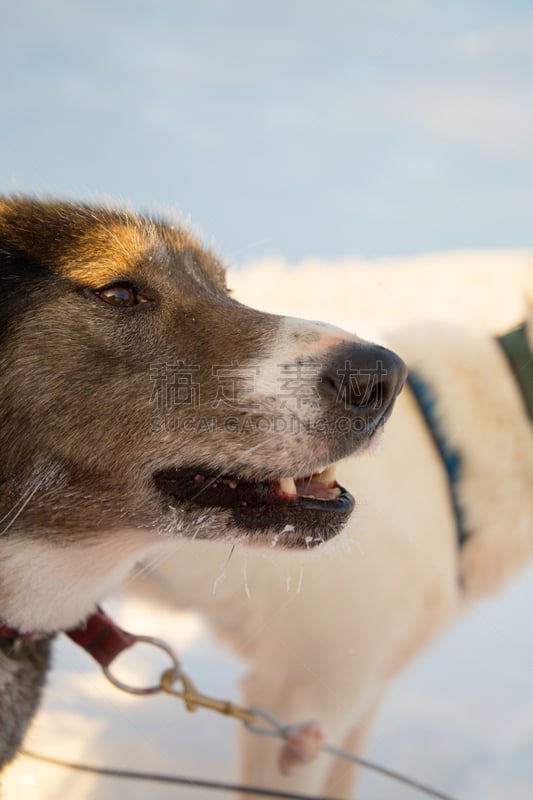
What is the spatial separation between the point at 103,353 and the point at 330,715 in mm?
1701

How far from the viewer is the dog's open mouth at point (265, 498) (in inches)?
72.2

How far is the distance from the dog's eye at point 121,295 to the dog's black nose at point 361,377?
19.5 inches

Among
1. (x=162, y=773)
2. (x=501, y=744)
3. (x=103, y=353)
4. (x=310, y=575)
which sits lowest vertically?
(x=162, y=773)

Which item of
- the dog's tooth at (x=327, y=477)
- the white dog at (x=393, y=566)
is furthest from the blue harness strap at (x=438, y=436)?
the dog's tooth at (x=327, y=477)

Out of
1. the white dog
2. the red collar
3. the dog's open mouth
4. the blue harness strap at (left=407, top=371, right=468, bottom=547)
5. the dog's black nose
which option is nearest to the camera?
the dog's black nose

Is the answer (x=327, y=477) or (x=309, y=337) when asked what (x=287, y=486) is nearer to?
(x=327, y=477)

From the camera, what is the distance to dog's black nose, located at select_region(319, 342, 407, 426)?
1.71 m

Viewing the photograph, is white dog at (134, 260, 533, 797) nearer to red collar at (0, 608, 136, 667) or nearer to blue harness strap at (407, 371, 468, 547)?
blue harness strap at (407, 371, 468, 547)

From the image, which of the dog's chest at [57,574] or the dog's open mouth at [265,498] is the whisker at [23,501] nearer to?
the dog's chest at [57,574]

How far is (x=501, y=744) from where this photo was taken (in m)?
3.52

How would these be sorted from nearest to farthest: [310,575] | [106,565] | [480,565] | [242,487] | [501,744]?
[242,487], [106,565], [310,575], [480,565], [501,744]

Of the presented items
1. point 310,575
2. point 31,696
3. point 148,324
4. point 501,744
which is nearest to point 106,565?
point 31,696

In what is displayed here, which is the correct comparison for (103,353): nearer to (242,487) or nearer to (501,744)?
(242,487)

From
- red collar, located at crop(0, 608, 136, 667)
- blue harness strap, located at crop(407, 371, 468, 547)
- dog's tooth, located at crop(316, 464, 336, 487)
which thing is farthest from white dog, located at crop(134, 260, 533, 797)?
dog's tooth, located at crop(316, 464, 336, 487)
